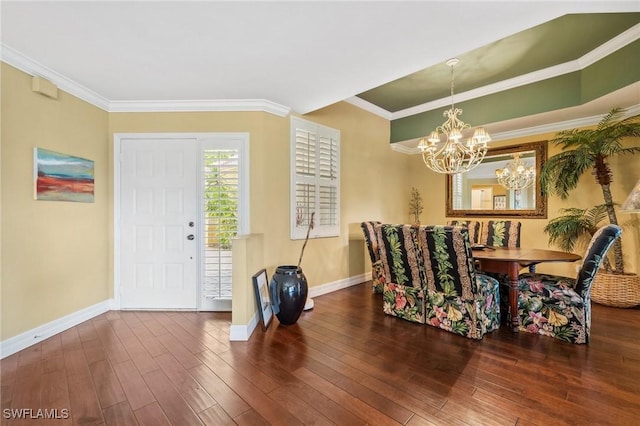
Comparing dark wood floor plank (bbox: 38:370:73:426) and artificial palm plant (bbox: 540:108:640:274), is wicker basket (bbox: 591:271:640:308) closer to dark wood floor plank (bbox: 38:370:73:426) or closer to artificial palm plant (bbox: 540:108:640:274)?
artificial palm plant (bbox: 540:108:640:274)

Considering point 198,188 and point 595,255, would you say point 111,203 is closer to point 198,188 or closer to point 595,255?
point 198,188

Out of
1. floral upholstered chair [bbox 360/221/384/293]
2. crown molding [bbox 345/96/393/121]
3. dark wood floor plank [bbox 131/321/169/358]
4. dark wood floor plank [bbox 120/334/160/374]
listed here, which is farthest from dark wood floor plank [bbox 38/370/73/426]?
crown molding [bbox 345/96/393/121]

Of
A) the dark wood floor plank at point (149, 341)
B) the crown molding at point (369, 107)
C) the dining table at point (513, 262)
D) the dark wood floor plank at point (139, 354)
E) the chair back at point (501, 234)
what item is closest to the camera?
the dark wood floor plank at point (139, 354)

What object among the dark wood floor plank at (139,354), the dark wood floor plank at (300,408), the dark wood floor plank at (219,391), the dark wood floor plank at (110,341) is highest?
the dark wood floor plank at (300,408)

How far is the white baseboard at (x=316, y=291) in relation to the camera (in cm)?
263

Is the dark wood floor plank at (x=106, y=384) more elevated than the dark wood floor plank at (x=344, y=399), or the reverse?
the dark wood floor plank at (x=344, y=399)

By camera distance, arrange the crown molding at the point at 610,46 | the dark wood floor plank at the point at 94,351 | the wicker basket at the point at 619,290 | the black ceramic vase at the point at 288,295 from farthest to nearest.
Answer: the wicker basket at the point at 619,290
the black ceramic vase at the point at 288,295
the crown molding at the point at 610,46
the dark wood floor plank at the point at 94,351

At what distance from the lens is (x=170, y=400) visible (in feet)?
5.85

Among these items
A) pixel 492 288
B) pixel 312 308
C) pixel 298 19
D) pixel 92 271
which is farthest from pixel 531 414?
pixel 92 271

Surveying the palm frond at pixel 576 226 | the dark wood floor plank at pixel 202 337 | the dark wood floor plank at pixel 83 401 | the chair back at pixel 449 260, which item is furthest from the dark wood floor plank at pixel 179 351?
the palm frond at pixel 576 226

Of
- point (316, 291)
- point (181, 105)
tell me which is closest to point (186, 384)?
point (316, 291)

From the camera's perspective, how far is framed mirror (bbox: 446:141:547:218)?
4377mm

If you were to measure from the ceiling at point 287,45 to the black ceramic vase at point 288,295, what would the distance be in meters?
2.08

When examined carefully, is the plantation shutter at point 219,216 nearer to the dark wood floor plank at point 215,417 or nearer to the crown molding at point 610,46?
the dark wood floor plank at point 215,417
